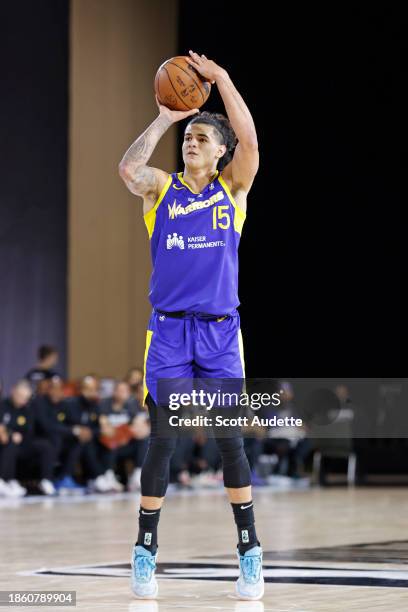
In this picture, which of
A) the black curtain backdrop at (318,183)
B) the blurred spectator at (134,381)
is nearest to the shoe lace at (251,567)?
the blurred spectator at (134,381)

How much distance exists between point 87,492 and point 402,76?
7.83 metres

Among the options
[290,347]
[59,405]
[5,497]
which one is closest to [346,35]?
[290,347]

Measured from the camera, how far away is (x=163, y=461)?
457 centimetres

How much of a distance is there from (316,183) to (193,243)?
1287 cm

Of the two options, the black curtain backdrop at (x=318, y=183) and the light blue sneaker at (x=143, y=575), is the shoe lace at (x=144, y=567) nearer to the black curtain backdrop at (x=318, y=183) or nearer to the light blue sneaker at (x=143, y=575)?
the light blue sneaker at (x=143, y=575)

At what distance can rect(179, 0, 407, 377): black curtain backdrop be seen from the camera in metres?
16.9

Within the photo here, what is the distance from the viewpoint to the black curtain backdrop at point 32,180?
1530 centimetres

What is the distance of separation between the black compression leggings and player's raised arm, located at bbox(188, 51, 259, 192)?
0.96 metres

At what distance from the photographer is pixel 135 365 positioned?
56.1 feet

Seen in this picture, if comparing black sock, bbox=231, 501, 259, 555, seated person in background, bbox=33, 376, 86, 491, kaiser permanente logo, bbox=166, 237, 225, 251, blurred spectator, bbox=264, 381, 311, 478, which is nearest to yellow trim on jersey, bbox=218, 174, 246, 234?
kaiser permanente logo, bbox=166, 237, 225, 251

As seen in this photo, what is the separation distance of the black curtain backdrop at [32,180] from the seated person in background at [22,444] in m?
3.02

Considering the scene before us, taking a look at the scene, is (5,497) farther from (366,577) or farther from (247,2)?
(247,2)

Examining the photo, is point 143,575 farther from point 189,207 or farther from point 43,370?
point 43,370

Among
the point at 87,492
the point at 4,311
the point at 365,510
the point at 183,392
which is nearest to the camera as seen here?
the point at 183,392
